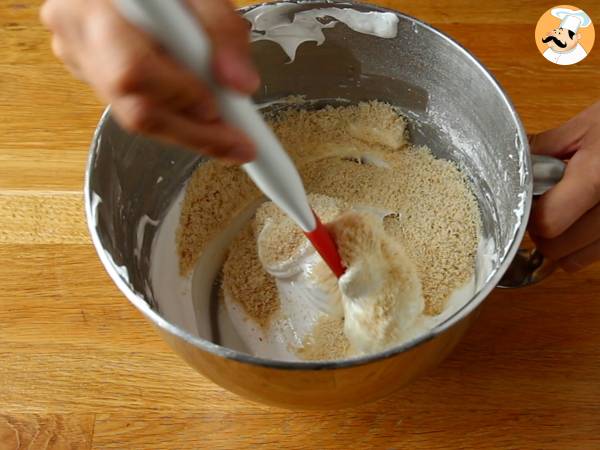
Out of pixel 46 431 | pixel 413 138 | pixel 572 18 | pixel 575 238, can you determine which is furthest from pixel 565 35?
pixel 46 431

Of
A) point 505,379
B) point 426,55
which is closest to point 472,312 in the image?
point 505,379

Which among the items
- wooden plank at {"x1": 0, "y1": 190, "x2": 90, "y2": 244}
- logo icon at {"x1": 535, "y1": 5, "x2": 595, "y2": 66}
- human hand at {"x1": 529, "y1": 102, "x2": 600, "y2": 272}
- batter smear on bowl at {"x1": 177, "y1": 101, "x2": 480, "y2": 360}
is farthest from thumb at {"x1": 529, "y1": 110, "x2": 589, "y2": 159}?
wooden plank at {"x1": 0, "y1": 190, "x2": 90, "y2": 244}

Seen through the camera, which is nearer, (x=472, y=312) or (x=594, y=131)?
(x=472, y=312)

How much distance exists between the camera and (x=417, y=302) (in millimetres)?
735

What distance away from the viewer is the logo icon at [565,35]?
90 cm

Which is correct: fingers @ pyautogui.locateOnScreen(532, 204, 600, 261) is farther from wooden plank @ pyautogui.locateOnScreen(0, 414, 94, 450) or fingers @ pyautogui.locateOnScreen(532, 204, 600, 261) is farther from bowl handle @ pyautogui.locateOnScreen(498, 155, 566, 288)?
wooden plank @ pyautogui.locateOnScreen(0, 414, 94, 450)

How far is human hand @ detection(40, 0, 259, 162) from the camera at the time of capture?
1.26 feet

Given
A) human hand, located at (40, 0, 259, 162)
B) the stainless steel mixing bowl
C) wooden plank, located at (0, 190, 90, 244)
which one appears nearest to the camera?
human hand, located at (40, 0, 259, 162)

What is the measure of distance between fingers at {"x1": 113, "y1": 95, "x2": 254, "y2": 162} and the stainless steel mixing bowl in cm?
17

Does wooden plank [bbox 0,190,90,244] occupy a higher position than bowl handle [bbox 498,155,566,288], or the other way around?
bowl handle [bbox 498,155,566,288]

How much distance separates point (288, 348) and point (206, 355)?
23cm

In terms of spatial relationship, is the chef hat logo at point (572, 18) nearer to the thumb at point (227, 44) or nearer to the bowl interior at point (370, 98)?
the bowl interior at point (370, 98)

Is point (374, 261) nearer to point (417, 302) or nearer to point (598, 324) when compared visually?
point (417, 302)

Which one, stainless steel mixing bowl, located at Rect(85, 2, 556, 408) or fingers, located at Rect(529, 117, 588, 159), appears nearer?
stainless steel mixing bowl, located at Rect(85, 2, 556, 408)
